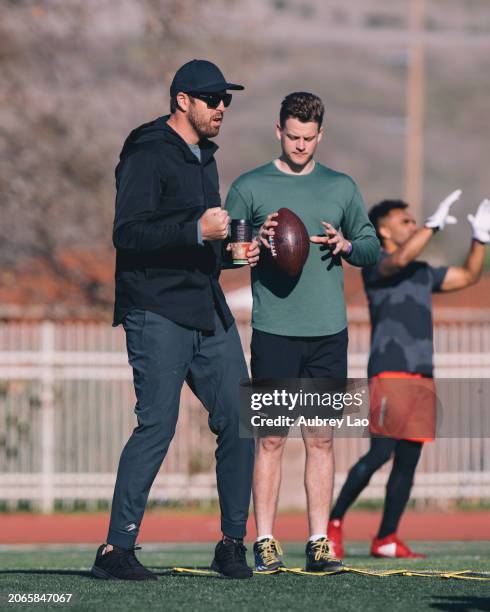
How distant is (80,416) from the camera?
53.6 ft

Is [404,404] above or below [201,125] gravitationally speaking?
below

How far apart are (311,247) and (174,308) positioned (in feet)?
2.80

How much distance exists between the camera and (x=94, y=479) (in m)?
16.3

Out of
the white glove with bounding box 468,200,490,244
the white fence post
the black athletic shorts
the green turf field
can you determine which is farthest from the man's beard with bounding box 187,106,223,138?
the white fence post

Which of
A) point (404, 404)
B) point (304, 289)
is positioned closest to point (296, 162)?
point (304, 289)

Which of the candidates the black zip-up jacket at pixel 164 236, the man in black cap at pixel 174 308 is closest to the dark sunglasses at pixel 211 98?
the man in black cap at pixel 174 308

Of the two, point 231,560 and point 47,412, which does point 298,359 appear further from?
point 47,412

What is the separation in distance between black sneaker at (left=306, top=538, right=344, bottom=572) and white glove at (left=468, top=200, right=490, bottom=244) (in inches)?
105

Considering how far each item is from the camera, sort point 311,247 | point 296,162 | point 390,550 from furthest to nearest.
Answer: point 390,550, point 296,162, point 311,247

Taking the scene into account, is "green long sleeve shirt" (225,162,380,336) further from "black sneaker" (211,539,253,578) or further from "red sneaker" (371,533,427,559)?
"red sneaker" (371,533,427,559)

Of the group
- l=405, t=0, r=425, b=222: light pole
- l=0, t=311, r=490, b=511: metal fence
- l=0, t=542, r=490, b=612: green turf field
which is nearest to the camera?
l=0, t=542, r=490, b=612: green turf field

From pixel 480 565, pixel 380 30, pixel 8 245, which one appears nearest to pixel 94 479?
pixel 8 245

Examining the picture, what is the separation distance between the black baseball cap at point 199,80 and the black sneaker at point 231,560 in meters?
1.90

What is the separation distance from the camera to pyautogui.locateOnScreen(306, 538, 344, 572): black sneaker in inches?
262
